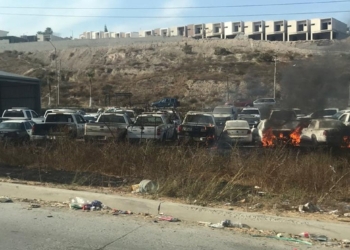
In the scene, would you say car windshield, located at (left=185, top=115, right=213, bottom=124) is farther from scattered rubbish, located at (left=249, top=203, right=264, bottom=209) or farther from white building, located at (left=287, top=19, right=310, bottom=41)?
white building, located at (left=287, top=19, right=310, bottom=41)

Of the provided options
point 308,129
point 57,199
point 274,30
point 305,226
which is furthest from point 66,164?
point 274,30

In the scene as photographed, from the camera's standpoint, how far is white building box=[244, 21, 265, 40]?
113688mm

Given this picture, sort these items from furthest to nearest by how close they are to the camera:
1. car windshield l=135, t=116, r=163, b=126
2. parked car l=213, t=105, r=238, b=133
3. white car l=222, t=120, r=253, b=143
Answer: parked car l=213, t=105, r=238, b=133 < white car l=222, t=120, r=253, b=143 < car windshield l=135, t=116, r=163, b=126

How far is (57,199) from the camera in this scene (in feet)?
26.0

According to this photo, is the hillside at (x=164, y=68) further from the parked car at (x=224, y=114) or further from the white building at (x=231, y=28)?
the white building at (x=231, y=28)

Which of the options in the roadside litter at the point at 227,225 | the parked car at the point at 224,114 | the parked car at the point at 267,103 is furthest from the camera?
the parked car at the point at 267,103

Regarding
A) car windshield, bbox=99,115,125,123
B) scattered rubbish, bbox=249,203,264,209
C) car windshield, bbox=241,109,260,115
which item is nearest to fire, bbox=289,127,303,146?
car windshield, bbox=99,115,125,123

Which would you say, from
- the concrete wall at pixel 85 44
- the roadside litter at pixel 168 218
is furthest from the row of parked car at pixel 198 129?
the concrete wall at pixel 85 44

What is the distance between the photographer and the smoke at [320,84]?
19.5m

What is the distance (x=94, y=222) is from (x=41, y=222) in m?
0.78

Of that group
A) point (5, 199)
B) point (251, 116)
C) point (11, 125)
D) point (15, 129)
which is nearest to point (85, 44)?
point (251, 116)

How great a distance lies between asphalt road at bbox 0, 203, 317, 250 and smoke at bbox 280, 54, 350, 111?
15180 mm

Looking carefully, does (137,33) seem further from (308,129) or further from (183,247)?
(183,247)

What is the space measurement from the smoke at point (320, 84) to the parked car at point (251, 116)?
13.6ft
